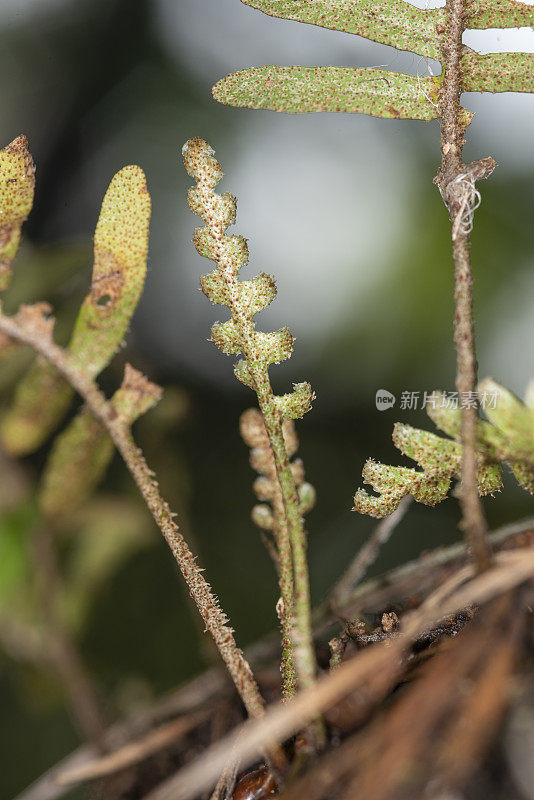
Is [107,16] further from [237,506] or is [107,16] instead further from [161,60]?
[237,506]

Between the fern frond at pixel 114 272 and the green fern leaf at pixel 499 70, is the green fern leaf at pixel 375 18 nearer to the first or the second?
the green fern leaf at pixel 499 70

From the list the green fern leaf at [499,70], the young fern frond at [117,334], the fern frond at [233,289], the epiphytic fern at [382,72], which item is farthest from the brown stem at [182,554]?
the green fern leaf at [499,70]

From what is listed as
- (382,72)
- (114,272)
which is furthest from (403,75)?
(114,272)

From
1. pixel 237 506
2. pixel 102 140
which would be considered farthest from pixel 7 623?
pixel 102 140

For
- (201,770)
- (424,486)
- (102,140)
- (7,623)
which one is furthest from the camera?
(102,140)

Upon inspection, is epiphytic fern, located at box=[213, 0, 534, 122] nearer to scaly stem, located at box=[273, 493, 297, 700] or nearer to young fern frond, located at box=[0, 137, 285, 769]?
young fern frond, located at box=[0, 137, 285, 769]
